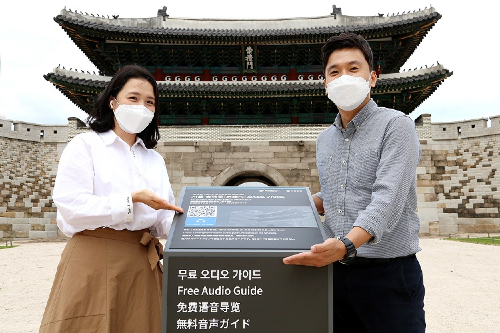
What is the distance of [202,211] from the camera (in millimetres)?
2502

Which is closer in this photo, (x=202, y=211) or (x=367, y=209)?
(x=367, y=209)

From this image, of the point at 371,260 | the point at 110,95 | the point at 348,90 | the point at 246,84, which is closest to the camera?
the point at 371,260

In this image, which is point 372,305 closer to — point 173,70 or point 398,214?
point 398,214

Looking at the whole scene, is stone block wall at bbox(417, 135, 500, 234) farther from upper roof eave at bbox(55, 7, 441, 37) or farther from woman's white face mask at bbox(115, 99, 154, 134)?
woman's white face mask at bbox(115, 99, 154, 134)

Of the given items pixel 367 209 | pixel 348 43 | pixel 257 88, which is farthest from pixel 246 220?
pixel 257 88

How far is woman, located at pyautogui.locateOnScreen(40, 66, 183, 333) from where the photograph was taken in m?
2.30

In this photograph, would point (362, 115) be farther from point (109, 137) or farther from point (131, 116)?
point (109, 137)

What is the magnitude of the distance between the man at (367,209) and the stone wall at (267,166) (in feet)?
47.3

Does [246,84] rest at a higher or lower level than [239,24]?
lower

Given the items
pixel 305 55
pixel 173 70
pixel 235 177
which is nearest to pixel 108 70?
pixel 173 70

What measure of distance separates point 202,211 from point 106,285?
746 millimetres

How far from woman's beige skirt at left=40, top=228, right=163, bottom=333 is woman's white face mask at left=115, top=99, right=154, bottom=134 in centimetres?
76

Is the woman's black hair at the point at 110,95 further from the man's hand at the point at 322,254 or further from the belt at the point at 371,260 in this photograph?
the belt at the point at 371,260

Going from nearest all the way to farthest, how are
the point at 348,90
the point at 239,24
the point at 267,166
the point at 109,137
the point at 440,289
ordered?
the point at 348,90 → the point at 109,137 → the point at 440,289 → the point at 267,166 → the point at 239,24
